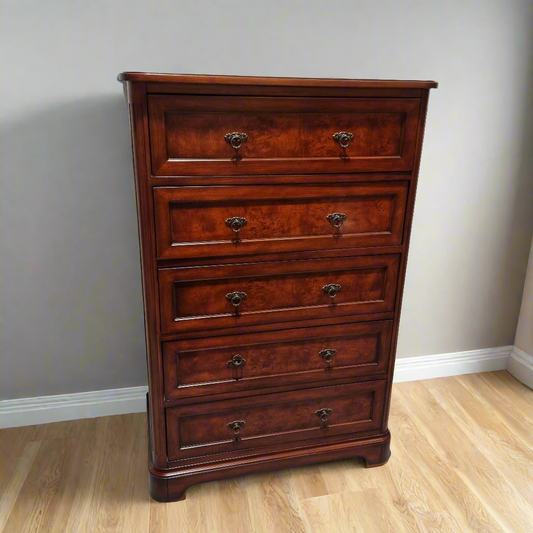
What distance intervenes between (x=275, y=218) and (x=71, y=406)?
1.27 metres

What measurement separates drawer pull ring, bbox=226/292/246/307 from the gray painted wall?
1.95 feet

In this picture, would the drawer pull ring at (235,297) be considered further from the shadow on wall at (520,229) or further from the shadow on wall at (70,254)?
the shadow on wall at (520,229)

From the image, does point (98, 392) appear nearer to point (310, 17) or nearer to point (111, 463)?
point (111, 463)

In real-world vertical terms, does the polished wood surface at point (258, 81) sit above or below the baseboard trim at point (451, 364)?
above

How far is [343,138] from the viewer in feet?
4.47

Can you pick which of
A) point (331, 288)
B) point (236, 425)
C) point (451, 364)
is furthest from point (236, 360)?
point (451, 364)

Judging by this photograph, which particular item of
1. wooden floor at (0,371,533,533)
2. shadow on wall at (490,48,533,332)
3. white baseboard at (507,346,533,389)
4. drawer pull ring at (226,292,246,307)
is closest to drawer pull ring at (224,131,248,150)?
drawer pull ring at (226,292,246,307)

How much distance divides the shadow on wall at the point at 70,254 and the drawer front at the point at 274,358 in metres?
0.55

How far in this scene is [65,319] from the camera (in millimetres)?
1892

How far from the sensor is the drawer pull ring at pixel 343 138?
53.5 inches

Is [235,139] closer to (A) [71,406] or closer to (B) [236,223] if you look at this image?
(B) [236,223]

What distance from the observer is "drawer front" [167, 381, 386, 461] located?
5.12ft

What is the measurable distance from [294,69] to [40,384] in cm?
161

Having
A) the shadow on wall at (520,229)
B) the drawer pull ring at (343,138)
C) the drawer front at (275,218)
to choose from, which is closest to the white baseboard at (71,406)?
A: the drawer front at (275,218)
